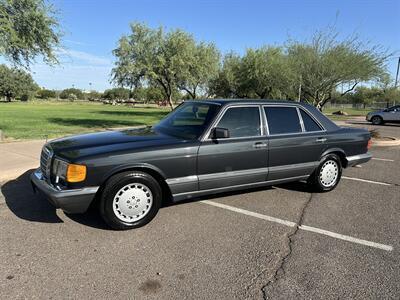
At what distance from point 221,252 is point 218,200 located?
1.75m

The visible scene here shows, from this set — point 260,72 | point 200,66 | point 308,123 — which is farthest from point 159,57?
point 308,123

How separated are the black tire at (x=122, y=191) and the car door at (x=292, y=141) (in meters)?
1.88

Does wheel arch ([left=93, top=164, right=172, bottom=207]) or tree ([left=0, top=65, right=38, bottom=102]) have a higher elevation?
tree ([left=0, top=65, right=38, bottom=102])

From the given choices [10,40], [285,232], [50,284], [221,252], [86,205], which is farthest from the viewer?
[10,40]

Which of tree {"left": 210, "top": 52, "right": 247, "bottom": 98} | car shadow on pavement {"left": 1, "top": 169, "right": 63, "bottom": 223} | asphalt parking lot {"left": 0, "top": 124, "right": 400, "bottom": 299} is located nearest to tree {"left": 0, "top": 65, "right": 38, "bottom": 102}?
tree {"left": 210, "top": 52, "right": 247, "bottom": 98}

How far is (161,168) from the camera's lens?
430 cm

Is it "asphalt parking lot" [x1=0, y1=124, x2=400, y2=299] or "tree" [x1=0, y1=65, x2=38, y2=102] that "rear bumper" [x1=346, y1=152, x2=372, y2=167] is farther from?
"tree" [x1=0, y1=65, x2=38, y2=102]

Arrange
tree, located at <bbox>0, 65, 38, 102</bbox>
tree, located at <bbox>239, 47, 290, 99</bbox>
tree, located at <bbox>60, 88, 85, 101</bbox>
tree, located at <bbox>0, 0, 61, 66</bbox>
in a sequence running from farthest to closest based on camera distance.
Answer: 1. tree, located at <bbox>60, 88, 85, 101</bbox>
2. tree, located at <bbox>0, 65, 38, 102</bbox>
3. tree, located at <bbox>239, 47, 290, 99</bbox>
4. tree, located at <bbox>0, 0, 61, 66</bbox>

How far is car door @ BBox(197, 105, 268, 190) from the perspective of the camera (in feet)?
15.2

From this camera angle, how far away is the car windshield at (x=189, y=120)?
15.7ft

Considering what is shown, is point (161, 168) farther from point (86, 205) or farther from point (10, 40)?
point (10, 40)

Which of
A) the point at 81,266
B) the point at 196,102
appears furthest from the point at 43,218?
the point at 196,102

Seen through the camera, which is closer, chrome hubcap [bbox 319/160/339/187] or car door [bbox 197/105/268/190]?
car door [bbox 197/105/268/190]

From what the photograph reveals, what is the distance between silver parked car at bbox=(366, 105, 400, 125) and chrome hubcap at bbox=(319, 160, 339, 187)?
2265cm
